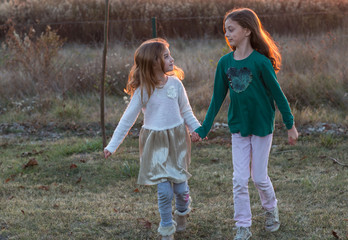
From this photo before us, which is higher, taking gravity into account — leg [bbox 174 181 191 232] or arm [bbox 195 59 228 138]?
arm [bbox 195 59 228 138]

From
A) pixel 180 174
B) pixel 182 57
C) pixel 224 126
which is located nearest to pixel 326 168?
pixel 224 126

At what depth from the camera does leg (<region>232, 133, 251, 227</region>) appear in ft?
11.5

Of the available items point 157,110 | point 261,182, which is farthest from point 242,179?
point 157,110

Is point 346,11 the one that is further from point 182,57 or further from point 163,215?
point 163,215

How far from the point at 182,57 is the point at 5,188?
610cm

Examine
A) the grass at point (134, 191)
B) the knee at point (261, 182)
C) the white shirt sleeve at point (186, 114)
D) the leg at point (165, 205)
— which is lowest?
the grass at point (134, 191)

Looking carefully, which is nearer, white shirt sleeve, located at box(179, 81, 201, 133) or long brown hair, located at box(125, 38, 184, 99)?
long brown hair, located at box(125, 38, 184, 99)

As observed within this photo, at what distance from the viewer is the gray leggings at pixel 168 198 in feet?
11.5

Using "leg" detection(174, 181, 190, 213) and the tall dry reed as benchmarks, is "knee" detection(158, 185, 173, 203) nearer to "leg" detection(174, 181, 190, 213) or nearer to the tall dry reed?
"leg" detection(174, 181, 190, 213)

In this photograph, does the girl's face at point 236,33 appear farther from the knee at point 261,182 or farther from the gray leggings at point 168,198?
→ the gray leggings at point 168,198

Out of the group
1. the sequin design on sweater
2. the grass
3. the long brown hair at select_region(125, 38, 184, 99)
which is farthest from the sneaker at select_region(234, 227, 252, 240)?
the long brown hair at select_region(125, 38, 184, 99)

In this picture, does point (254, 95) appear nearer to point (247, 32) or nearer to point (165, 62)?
point (247, 32)

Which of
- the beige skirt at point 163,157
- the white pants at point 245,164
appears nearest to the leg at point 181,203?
the beige skirt at point 163,157

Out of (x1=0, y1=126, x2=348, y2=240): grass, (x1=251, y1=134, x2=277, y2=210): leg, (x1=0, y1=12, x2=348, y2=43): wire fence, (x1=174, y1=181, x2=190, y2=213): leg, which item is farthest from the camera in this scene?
(x1=0, y1=12, x2=348, y2=43): wire fence
